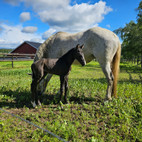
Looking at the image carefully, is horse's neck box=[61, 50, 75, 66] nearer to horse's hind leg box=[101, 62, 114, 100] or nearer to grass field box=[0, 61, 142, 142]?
horse's hind leg box=[101, 62, 114, 100]

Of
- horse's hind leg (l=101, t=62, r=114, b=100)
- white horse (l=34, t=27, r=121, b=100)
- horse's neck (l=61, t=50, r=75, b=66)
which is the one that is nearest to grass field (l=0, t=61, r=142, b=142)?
horse's hind leg (l=101, t=62, r=114, b=100)

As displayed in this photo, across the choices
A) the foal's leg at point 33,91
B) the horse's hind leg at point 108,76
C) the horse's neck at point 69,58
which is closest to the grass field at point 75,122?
the foal's leg at point 33,91

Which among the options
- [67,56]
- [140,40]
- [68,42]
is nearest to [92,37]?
[68,42]

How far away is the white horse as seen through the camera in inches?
182

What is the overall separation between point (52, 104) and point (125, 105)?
8.23ft

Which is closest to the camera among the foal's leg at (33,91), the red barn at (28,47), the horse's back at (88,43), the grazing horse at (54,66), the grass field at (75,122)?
the grass field at (75,122)

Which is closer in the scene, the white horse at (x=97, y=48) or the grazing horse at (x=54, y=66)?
the grazing horse at (x=54, y=66)

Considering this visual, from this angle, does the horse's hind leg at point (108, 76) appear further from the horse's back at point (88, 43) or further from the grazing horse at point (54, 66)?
the grazing horse at point (54, 66)

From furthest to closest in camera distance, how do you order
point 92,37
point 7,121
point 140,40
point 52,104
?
point 140,40
point 92,37
point 52,104
point 7,121

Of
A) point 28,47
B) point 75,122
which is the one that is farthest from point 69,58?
point 28,47

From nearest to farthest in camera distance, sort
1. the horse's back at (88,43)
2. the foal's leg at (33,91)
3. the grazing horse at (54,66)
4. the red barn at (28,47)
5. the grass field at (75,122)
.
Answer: the grass field at (75,122) < the grazing horse at (54,66) < the foal's leg at (33,91) < the horse's back at (88,43) < the red barn at (28,47)

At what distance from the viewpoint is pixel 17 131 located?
2955mm

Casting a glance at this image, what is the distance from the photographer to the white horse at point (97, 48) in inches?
182

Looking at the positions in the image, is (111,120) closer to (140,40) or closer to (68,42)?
(68,42)
